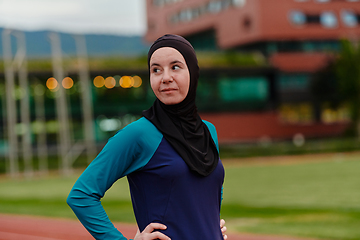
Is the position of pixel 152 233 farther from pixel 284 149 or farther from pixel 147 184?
pixel 284 149

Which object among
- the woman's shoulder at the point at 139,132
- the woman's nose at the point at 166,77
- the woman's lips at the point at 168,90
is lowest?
the woman's shoulder at the point at 139,132

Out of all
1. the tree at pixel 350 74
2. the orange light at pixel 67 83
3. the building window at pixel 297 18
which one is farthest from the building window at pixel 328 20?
the orange light at pixel 67 83

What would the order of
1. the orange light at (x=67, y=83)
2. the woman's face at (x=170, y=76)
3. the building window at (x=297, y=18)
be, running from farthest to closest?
the building window at (x=297, y=18), the orange light at (x=67, y=83), the woman's face at (x=170, y=76)

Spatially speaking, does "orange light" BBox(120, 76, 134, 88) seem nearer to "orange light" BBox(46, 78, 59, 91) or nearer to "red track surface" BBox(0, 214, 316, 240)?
"orange light" BBox(46, 78, 59, 91)

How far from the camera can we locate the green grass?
398 inches

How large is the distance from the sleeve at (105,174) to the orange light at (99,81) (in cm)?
4337

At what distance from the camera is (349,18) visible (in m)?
55.7

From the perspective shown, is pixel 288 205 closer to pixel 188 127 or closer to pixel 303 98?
pixel 188 127

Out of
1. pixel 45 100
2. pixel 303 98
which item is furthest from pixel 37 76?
pixel 303 98

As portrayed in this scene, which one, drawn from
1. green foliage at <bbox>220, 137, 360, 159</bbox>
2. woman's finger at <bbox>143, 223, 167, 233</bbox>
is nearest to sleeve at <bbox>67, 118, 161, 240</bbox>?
woman's finger at <bbox>143, 223, 167, 233</bbox>

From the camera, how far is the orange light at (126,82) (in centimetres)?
4575

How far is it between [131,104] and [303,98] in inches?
678

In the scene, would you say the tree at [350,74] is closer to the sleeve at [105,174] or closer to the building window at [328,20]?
the building window at [328,20]

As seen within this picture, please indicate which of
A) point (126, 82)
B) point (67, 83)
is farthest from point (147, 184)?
point (126, 82)
